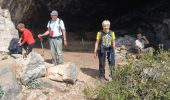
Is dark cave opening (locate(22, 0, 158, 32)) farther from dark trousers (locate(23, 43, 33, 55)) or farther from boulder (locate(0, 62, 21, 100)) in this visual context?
boulder (locate(0, 62, 21, 100))

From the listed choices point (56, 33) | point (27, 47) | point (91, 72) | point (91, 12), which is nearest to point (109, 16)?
point (91, 12)

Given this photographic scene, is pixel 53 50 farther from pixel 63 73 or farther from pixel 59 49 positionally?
pixel 63 73

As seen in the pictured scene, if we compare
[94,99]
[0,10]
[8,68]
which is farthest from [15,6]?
[94,99]

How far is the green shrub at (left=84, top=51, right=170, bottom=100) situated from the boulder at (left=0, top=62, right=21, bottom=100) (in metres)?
1.69

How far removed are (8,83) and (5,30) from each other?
11.1 ft

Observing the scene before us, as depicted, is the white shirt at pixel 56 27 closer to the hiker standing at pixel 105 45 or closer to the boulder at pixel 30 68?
the boulder at pixel 30 68

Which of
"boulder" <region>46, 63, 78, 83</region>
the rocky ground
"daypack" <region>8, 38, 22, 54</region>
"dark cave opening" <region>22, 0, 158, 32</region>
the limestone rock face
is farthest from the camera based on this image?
"dark cave opening" <region>22, 0, 158, 32</region>

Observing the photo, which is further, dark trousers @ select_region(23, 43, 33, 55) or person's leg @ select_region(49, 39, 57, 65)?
dark trousers @ select_region(23, 43, 33, 55)

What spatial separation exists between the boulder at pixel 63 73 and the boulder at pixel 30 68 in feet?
0.83

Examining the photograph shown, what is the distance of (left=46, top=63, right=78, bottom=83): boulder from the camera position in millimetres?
10984

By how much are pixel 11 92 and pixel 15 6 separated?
5.13 m

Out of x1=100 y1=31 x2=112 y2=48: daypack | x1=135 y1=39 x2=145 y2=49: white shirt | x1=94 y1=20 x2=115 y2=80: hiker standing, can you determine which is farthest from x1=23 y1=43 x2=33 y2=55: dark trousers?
x1=135 y1=39 x2=145 y2=49: white shirt

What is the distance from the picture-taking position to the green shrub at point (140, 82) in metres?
9.95

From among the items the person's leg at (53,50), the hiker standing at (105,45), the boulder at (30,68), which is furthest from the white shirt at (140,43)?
the boulder at (30,68)
